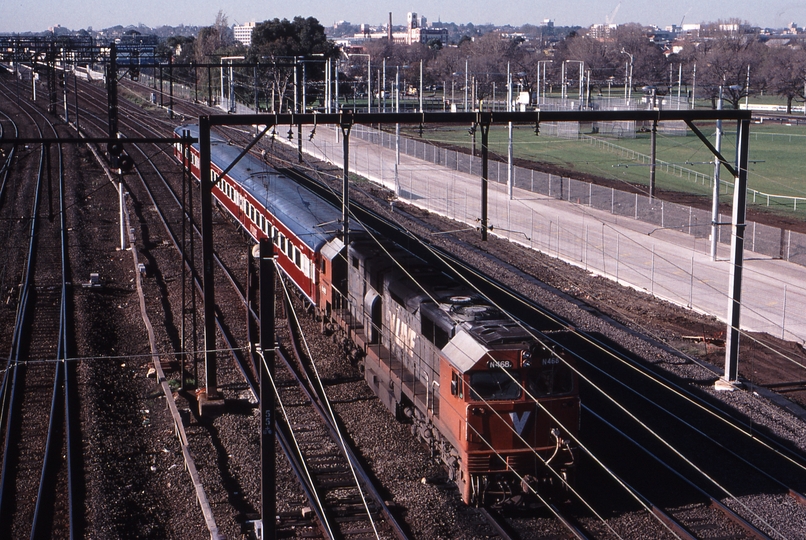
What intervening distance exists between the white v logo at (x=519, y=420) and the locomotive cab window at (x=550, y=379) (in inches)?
15.6

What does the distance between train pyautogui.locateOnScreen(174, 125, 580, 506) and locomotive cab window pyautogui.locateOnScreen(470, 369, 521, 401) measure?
2cm

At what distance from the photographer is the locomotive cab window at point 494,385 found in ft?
45.3

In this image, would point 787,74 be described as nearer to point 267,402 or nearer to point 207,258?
point 207,258

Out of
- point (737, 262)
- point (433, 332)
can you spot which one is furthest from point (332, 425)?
point (737, 262)

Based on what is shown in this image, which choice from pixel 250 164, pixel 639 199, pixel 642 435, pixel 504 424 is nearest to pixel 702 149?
pixel 639 199

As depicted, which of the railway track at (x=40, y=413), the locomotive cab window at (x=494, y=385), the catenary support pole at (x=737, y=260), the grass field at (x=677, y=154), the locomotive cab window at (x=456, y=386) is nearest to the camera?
the locomotive cab window at (x=494, y=385)

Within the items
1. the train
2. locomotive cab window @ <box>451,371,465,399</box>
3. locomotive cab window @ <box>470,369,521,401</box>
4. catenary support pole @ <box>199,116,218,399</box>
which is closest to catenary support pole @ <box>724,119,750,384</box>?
the train

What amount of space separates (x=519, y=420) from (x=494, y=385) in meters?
0.69

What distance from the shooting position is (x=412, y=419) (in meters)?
17.5

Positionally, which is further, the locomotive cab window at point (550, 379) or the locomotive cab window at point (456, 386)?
the locomotive cab window at point (456, 386)

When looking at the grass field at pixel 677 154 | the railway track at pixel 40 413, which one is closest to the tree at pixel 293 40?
the grass field at pixel 677 154

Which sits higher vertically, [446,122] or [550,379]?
[446,122]

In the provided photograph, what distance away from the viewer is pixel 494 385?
1393 centimetres

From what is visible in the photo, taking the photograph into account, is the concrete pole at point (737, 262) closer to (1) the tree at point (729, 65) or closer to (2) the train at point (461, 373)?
(2) the train at point (461, 373)
